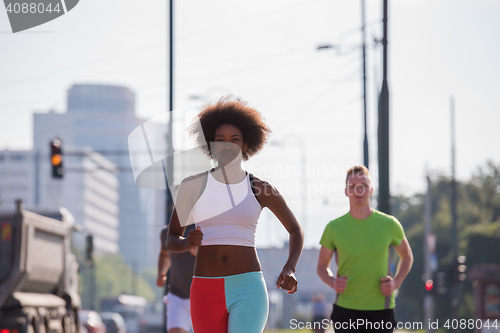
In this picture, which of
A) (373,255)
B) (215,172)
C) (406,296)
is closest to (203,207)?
(215,172)

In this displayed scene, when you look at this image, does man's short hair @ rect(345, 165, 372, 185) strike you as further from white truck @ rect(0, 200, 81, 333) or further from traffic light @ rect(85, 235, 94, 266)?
traffic light @ rect(85, 235, 94, 266)

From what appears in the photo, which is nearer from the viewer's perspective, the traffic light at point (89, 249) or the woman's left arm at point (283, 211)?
the woman's left arm at point (283, 211)

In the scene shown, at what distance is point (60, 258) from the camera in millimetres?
15453

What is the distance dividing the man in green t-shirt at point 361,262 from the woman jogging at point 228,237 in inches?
77.1

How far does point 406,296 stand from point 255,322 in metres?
57.8

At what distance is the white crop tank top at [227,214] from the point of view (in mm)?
4738

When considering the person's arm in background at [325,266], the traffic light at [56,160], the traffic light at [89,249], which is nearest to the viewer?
the person's arm in background at [325,266]

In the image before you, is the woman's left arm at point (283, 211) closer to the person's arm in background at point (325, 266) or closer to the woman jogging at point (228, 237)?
the woman jogging at point (228, 237)

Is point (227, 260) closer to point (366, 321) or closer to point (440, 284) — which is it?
point (366, 321)

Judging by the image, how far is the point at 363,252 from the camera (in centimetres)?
677

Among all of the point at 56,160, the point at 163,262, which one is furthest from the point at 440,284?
the point at 163,262

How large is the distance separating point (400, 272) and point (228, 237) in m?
2.77

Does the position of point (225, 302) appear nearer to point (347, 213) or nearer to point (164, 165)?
point (164, 165)

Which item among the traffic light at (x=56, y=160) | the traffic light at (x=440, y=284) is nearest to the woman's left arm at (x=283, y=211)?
the traffic light at (x=56, y=160)
